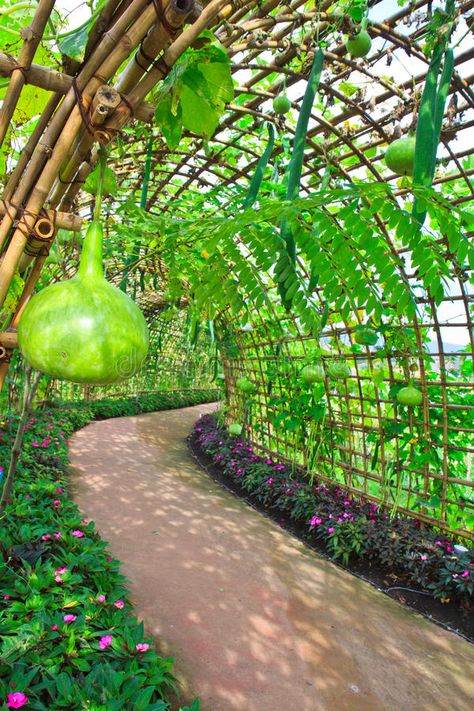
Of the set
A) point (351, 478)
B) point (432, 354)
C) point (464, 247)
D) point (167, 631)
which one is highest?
point (464, 247)

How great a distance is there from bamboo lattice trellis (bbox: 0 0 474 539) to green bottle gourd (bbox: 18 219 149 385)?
0.04 m

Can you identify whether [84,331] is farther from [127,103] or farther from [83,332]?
[127,103]

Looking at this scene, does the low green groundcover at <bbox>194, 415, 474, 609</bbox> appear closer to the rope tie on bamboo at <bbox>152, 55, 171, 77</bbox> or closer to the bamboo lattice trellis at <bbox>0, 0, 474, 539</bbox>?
the bamboo lattice trellis at <bbox>0, 0, 474, 539</bbox>

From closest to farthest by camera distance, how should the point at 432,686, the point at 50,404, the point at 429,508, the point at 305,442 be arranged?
the point at 432,686 < the point at 429,508 < the point at 305,442 < the point at 50,404

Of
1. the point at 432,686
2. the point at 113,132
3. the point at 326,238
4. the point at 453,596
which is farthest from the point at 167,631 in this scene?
the point at 113,132

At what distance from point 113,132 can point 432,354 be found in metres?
4.27

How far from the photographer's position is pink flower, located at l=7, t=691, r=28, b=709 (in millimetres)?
1648

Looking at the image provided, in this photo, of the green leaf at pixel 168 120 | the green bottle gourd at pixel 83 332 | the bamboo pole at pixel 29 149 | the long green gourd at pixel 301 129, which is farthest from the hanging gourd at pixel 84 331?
the long green gourd at pixel 301 129

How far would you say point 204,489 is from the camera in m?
6.25

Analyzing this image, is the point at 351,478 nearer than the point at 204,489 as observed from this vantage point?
Yes

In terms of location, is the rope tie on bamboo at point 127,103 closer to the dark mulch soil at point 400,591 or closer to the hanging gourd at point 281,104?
the hanging gourd at point 281,104

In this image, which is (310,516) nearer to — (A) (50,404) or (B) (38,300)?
(B) (38,300)

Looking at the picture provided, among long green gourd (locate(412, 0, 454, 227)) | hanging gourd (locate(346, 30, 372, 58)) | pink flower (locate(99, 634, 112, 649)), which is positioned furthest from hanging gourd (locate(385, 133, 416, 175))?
pink flower (locate(99, 634, 112, 649))

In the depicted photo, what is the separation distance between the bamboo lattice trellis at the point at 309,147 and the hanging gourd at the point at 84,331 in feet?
0.14
